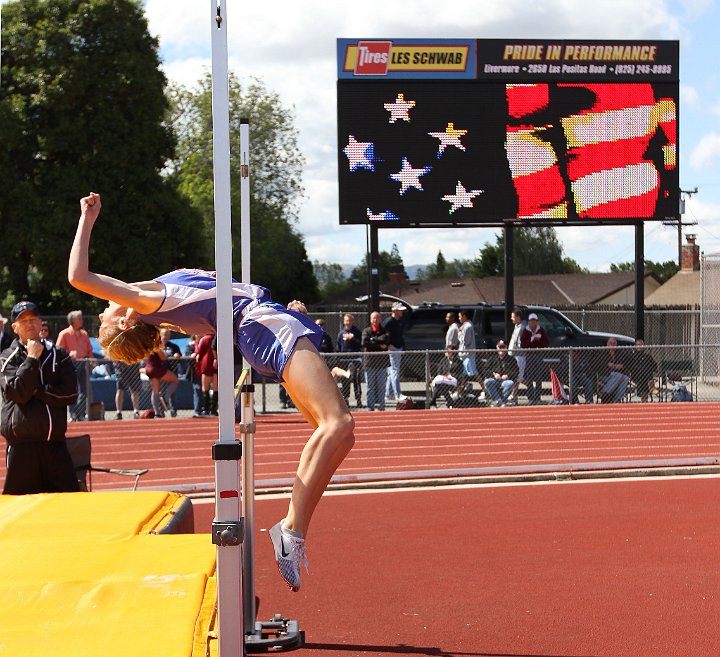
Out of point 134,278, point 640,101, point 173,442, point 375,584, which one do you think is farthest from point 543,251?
point 375,584

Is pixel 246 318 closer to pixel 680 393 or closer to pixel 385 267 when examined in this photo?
pixel 680 393

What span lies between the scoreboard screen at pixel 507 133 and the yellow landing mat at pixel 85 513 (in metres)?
10.8

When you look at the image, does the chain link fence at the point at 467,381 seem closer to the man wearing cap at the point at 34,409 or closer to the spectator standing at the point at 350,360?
the spectator standing at the point at 350,360

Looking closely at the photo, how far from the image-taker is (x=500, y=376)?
15852 millimetres

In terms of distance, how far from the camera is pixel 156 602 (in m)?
4.52

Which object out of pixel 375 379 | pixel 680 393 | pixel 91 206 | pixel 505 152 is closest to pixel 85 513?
pixel 91 206

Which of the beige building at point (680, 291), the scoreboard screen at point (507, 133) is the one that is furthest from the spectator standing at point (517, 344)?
the beige building at point (680, 291)

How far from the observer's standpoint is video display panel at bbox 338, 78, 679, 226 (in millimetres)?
16953

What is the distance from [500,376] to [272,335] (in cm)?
1172

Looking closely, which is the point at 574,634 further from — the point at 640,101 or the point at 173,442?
the point at 640,101

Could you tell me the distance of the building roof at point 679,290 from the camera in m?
55.6

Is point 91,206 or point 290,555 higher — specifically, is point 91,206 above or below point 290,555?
above

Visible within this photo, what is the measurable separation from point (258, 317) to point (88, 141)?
96.4ft

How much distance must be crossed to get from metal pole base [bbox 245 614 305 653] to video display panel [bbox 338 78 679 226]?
1237 cm
